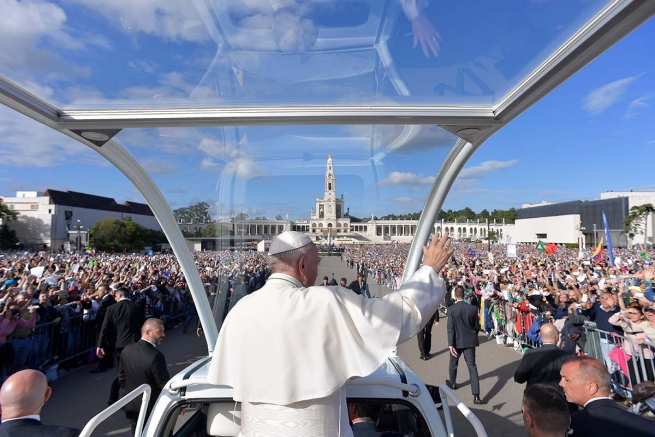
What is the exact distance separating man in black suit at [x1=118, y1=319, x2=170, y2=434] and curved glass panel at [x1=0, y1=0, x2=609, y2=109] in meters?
2.65

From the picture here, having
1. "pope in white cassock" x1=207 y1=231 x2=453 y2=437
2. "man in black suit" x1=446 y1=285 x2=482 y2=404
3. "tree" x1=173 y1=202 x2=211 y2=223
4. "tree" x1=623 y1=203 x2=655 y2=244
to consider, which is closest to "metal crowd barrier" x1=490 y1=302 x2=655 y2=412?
"man in black suit" x1=446 y1=285 x2=482 y2=404

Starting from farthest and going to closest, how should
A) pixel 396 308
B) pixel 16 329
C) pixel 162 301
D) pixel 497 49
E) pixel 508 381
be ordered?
1. pixel 162 301
2. pixel 508 381
3. pixel 16 329
4. pixel 497 49
5. pixel 396 308

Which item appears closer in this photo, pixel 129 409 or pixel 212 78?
pixel 212 78

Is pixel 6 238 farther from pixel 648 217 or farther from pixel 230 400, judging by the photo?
pixel 648 217

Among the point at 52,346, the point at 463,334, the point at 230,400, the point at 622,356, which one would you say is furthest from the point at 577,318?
the point at 52,346

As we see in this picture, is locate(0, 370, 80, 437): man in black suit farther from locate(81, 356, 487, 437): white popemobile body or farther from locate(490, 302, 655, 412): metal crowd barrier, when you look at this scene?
locate(490, 302, 655, 412): metal crowd barrier

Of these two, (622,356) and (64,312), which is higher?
(64,312)

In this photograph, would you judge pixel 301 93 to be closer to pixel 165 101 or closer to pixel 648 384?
pixel 165 101

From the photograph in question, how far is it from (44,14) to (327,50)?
150 cm

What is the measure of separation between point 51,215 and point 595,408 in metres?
86.9

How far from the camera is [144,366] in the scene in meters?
3.88

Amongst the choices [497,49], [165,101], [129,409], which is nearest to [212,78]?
[165,101]

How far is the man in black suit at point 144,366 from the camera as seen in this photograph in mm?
3873

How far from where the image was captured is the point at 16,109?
2207mm
